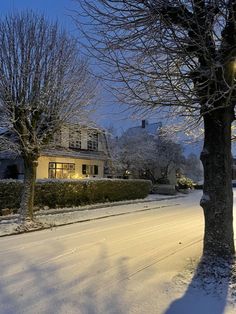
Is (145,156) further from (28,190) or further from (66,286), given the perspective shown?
(66,286)

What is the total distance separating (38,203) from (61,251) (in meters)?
8.31

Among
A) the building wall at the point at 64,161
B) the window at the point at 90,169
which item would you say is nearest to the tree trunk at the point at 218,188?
the building wall at the point at 64,161

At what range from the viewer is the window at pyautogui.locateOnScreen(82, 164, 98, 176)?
26.4 meters

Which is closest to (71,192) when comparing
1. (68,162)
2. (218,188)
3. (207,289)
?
(68,162)

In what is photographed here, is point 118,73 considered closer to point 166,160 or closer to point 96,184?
point 96,184

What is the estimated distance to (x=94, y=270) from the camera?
575 cm

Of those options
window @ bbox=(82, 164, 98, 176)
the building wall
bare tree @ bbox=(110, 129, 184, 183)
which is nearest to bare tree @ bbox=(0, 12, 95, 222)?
the building wall

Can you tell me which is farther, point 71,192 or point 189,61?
point 71,192

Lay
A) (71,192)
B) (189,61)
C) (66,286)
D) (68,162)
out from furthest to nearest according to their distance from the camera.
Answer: (68,162)
(71,192)
(189,61)
(66,286)

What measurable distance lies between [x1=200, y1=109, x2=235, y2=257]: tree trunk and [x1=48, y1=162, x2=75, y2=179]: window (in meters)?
18.9

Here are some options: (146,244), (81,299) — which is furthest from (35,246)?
(81,299)

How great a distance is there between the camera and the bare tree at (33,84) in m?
10.5

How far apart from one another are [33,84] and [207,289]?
827 centimetres

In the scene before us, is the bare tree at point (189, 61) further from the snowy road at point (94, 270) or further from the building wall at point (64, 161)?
the building wall at point (64, 161)
